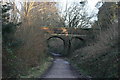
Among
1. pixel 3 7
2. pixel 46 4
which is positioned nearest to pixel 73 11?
pixel 46 4

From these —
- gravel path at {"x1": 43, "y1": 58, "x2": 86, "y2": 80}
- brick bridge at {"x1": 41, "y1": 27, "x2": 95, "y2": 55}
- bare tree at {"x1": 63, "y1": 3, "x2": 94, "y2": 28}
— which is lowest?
gravel path at {"x1": 43, "y1": 58, "x2": 86, "y2": 80}

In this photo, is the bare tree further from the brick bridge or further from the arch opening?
the arch opening

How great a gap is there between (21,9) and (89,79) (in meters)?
14.9

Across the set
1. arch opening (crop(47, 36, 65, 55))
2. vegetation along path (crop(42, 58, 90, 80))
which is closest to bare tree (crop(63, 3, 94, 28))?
arch opening (crop(47, 36, 65, 55))

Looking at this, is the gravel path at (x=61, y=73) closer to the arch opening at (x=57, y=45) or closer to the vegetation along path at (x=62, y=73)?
the vegetation along path at (x=62, y=73)

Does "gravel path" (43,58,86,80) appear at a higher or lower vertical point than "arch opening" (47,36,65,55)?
higher

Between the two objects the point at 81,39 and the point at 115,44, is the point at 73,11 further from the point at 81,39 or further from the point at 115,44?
the point at 115,44

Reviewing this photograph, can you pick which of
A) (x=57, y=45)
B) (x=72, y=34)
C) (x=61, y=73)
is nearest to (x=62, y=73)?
(x=61, y=73)

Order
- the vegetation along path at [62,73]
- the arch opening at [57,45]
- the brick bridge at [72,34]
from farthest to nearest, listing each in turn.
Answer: the arch opening at [57,45], the brick bridge at [72,34], the vegetation along path at [62,73]

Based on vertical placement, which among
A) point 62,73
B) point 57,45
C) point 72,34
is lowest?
point 57,45

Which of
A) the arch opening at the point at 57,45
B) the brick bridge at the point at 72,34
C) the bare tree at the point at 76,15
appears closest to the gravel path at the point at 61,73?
the brick bridge at the point at 72,34

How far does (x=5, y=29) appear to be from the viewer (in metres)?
10.8

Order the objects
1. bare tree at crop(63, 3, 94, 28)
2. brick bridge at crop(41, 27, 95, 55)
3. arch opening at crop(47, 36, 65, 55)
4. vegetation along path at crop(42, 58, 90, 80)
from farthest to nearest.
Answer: arch opening at crop(47, 36, 65, 55) < bare tree at crop(63, 3, 94, 28) < brick bridge at crop(41, 27, 95, 55) < vegetation along path at crop(42, 58, 90, 80)

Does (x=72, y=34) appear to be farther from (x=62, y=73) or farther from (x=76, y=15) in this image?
(x=62, y=73)
